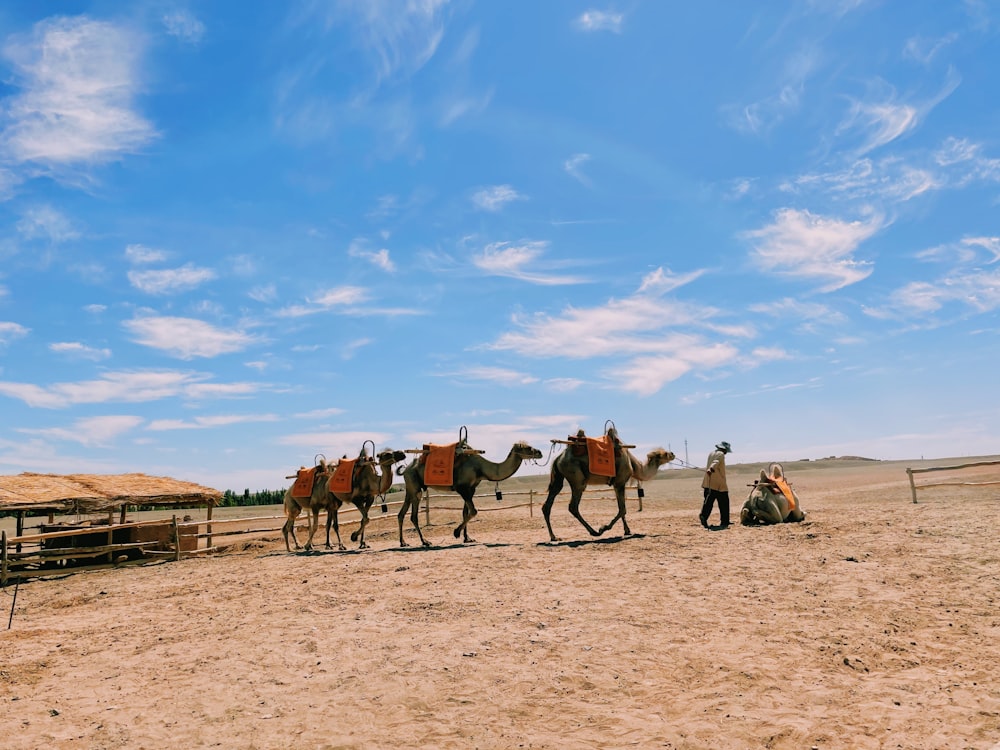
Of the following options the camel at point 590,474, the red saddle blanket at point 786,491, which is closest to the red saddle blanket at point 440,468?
the camel at point 590,474

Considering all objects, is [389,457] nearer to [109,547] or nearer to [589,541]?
[589,541]

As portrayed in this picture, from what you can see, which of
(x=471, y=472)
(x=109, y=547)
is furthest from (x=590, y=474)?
(x=109, y=547)

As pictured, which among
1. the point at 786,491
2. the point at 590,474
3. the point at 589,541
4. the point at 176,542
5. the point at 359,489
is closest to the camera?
the point at 589,541

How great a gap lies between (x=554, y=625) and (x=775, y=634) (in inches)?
96.0

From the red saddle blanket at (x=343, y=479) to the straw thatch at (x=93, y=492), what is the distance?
552cm

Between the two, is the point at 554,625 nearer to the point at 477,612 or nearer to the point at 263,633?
the point at 477,612

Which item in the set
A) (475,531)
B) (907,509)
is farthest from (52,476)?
(907,509)

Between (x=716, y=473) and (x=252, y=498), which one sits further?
(x=252, y=498)

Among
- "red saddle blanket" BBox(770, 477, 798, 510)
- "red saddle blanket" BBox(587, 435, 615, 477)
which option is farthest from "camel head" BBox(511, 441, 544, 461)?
"red saddle blanket" BBox(770, 477, 798, 510)

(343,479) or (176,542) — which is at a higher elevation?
(343,479)

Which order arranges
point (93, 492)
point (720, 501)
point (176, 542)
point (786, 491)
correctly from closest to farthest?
point (720, 501) < point (786, 491) < point (93, 492) < point (176, 542)

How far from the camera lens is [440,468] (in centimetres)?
1631

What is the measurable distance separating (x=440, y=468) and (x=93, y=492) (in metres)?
9.57

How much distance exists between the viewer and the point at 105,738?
5.91 metres
